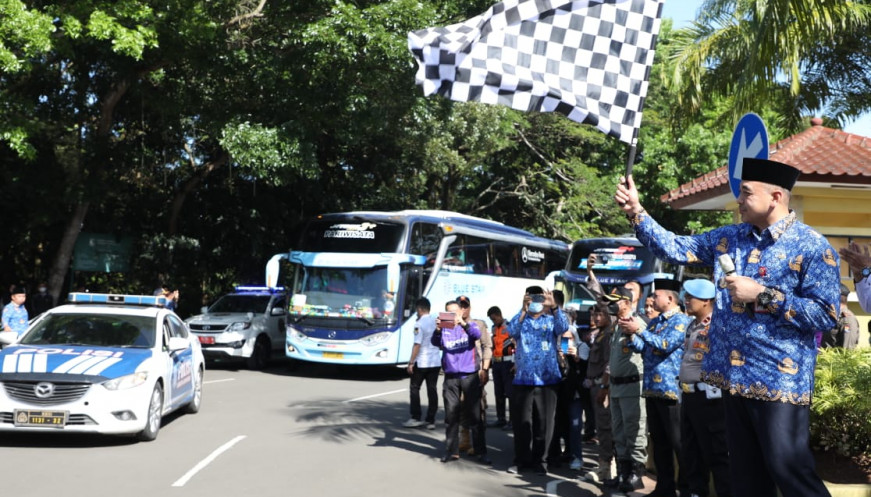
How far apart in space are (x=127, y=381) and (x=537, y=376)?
14.8 ft

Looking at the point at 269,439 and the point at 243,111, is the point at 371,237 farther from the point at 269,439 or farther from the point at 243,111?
the point at 269,439

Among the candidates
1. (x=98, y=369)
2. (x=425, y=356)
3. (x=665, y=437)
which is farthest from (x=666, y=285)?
(x=98, y=369)

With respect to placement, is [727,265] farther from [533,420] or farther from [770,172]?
[533,420]

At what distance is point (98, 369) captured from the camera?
9.98 metres

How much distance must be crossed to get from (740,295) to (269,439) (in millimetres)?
8157

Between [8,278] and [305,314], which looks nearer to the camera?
[305,314]

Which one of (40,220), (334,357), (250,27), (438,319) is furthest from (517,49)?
(40,220)

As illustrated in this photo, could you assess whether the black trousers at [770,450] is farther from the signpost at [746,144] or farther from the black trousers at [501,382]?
the black trousers at [501,382]

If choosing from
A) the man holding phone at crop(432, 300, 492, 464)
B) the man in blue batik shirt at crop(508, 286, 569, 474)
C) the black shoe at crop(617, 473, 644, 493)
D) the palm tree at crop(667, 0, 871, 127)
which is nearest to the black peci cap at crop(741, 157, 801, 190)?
the black shoe at crop(617, 473, 644, 493)

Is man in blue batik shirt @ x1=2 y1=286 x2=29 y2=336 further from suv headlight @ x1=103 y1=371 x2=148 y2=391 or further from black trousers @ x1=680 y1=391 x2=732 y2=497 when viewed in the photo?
black trousers @ x1=680 y1=391 x2=732 y2=497

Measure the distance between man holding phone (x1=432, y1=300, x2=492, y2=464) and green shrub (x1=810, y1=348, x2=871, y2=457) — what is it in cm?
375

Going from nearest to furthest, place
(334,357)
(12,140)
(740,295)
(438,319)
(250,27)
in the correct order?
(740,295)
(438,319)
(12,140)
(334,357)
(250,27)

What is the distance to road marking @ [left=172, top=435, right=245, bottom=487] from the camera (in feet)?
28.1

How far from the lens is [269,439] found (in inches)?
435
